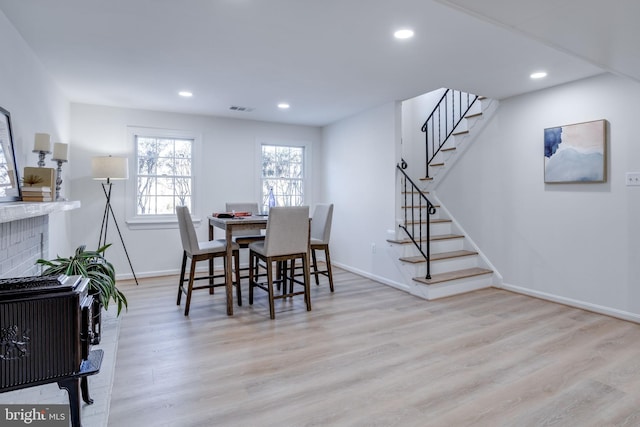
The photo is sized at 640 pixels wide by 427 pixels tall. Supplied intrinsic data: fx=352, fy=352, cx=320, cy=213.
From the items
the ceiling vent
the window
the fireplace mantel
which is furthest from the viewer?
the window

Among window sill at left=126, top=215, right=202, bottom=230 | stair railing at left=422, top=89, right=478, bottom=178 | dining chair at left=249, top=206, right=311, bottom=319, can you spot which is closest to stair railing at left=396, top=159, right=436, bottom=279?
stair railing at left=422, top=89, right=478, bottom=178

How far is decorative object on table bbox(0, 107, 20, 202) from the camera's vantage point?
2.09 meters

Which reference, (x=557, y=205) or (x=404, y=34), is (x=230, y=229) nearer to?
(x=404, y=34)

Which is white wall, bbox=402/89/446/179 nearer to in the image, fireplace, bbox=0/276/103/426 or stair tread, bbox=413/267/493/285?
stair tread, bbox=413/267/493/285

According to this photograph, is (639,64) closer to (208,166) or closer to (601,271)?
(601,271)

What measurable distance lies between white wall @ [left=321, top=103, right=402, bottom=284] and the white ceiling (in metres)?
0.63

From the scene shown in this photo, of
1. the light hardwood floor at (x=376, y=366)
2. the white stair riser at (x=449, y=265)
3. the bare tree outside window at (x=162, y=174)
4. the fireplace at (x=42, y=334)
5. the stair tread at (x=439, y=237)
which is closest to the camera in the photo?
the fireplace at (x=42, y=334)

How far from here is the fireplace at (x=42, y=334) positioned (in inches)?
53.0

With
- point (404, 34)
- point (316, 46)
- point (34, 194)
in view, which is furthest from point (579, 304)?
point (34, 194)

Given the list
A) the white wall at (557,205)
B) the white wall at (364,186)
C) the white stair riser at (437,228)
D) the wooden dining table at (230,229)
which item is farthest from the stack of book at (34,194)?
the white wall at (557,205)

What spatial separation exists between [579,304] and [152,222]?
203 inches

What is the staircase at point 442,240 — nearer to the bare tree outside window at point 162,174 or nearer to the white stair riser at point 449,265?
the white stair riser at point 449,265

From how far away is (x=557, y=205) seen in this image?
3.71 m

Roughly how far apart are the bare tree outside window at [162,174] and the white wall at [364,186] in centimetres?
222
